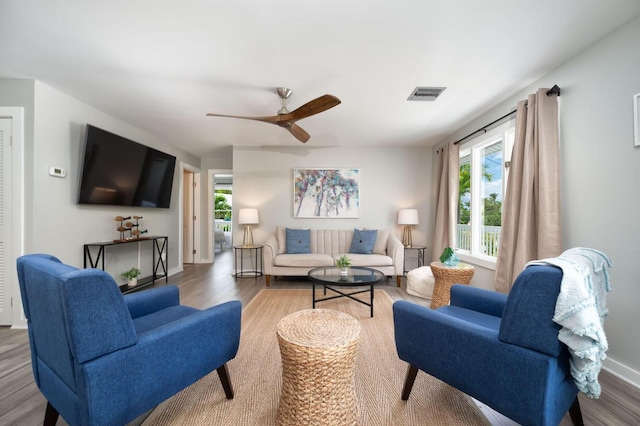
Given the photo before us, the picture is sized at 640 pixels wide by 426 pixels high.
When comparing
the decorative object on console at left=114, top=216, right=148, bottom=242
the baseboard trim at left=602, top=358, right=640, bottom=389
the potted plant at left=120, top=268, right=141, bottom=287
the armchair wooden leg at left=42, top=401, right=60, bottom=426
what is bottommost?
the baseboard trim at left=602, top=358, right=640, bottom=389

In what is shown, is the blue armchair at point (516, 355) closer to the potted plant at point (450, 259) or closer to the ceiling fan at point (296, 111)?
the potted plant at point (450, 259)

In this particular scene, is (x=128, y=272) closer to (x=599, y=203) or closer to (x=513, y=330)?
(x=513, y=330)

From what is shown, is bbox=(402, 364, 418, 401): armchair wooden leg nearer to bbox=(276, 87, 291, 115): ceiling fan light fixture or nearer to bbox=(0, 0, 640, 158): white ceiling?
bbox=(0, 0, 640, 158): white ceiling

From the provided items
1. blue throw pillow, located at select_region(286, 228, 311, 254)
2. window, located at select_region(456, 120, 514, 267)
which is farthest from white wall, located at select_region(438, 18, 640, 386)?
blue throw pillow, located at select_region(286, 228, 311, 254)

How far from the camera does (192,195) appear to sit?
5793 millimetres

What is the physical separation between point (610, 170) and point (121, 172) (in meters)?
5.02

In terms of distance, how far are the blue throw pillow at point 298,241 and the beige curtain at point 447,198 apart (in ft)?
7.26

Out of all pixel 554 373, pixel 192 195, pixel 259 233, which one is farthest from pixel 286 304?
pixel 192 195

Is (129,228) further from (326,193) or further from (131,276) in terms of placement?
(326,193)

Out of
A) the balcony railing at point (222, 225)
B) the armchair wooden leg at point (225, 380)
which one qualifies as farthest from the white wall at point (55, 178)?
the balcony railing at point (222, 225)

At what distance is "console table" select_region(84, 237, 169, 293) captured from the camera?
119 inches

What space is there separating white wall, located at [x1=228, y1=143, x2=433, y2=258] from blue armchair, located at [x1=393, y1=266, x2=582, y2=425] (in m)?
3.60

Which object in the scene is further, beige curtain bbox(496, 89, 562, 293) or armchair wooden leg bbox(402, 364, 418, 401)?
beige curtain bbox(496, 89, 562, 293)

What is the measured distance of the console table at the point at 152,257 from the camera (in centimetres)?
303
